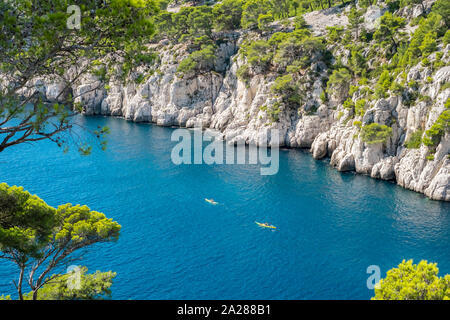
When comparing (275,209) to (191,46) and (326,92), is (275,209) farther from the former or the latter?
(191,46)

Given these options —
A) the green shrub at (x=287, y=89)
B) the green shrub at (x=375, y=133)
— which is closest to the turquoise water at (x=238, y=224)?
the green shrub at (x=375, y=133)

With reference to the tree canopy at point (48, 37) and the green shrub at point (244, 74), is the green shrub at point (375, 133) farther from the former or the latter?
the tree canopy at point (48, 37)

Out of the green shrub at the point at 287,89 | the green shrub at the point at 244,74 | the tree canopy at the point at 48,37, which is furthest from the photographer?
the green shrub at the point at 244,74

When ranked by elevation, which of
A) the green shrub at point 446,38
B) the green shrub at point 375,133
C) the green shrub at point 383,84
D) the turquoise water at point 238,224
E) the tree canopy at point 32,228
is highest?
the green shrub at point 446,38

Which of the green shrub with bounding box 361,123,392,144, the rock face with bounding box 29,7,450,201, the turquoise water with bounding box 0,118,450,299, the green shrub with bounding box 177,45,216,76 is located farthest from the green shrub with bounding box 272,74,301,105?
the green shrub with bounding box 177,45,216,76

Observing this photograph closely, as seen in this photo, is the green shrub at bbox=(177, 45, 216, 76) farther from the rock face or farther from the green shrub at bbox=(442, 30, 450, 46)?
the green shrub at bbox=(442, 30, 450, 46)

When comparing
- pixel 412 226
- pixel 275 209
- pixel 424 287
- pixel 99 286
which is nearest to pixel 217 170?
pixel 275 209

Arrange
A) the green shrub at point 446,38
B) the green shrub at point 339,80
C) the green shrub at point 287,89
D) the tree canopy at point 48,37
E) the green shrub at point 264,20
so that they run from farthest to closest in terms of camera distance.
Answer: the green shrub at point 264,20
the green shrub at point 287,89
the green shrub at point 339,80
the green shrub at point 446,38
the tree canopy at point 48,37
